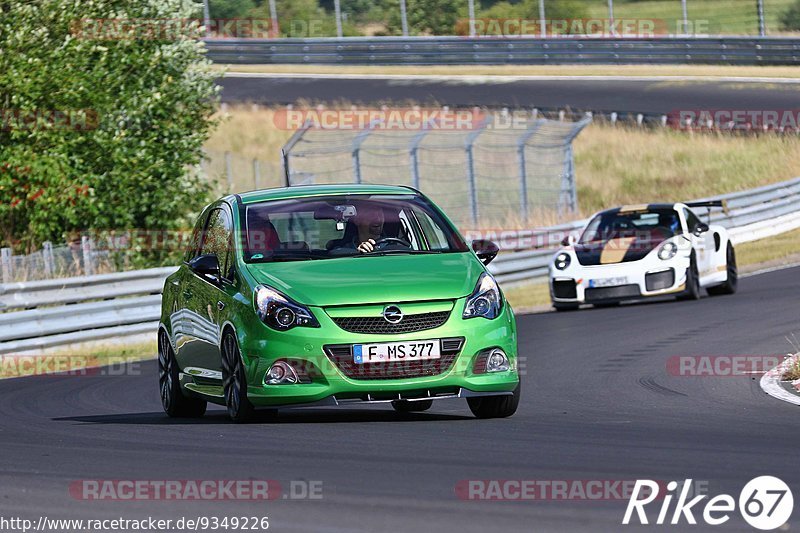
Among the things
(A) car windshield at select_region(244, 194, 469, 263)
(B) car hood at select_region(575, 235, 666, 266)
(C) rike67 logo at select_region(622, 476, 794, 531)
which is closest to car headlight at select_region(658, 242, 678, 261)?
(B) car hood at select_region(575, 235, 666, 266)

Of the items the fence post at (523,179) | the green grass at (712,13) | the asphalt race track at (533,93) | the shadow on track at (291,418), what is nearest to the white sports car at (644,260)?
the fence post at (523,179)

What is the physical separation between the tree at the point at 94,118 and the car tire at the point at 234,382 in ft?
45.7

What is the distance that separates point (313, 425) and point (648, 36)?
3754 centimetres

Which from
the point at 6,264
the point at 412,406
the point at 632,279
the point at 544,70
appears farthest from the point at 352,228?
the point at 544,70

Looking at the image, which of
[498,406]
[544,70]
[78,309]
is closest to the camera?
[498,406]

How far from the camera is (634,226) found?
825 inches

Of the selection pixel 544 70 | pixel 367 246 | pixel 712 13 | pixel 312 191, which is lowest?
pixel 544 70

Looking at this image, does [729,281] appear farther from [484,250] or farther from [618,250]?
[484,250]

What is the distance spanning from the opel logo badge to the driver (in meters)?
0.96

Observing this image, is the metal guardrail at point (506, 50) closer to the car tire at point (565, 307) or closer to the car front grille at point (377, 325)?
the car tire at point (565, 307)

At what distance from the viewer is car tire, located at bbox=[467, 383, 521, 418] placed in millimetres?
9758

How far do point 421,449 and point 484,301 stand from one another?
1.59m

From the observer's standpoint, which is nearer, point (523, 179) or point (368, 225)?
point (368, 225)

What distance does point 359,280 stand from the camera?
9289 millimetres
